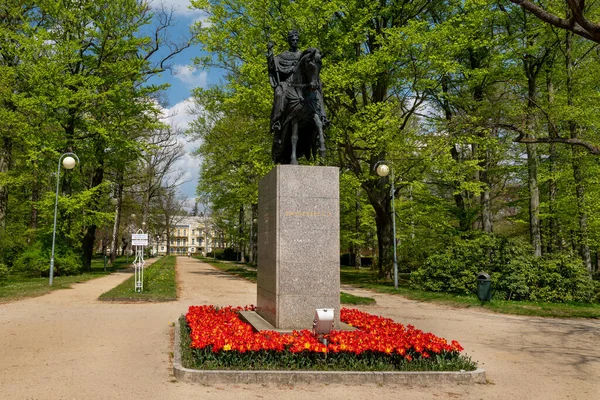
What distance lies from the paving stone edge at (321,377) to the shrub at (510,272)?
11987 mm

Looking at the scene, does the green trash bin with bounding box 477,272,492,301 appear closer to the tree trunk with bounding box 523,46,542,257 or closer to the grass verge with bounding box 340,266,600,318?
the grass verge with bounding box 340,266,600,318

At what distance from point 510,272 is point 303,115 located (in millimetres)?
11925

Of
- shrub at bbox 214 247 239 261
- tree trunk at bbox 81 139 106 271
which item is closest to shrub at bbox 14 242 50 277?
tree trunk at bbox 81 139 106 271

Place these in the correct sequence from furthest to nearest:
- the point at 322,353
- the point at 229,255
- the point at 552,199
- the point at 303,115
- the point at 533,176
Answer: the point at 229,255, the point at 552,199, the point at 533,176, the point at 303,115, the point at 322,353

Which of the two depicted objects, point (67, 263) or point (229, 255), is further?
point (229, 255)

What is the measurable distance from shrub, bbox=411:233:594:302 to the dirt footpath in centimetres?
353

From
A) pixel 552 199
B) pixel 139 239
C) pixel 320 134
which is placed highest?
pixel 552 199

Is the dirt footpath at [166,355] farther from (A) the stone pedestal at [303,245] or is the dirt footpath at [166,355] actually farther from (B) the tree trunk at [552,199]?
(B) the tree trunk at [552,199]

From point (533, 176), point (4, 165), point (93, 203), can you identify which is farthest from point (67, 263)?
point (533, 176)

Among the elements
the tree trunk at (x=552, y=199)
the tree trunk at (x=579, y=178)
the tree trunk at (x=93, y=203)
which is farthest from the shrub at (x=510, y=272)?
the tree trunk at (x=93, y=203)

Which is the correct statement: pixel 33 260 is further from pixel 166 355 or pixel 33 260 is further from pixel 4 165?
pixel 166 355

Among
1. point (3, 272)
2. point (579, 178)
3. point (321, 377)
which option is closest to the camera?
point (321, 377)

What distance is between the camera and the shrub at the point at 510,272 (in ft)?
55.1

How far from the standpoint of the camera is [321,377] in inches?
236
